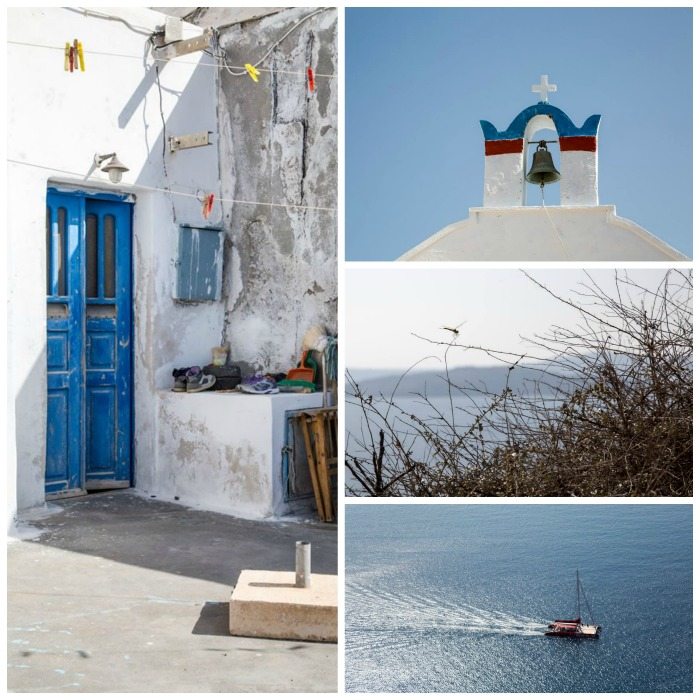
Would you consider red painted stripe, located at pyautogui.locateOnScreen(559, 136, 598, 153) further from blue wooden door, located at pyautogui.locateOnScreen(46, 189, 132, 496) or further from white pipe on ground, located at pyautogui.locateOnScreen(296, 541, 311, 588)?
blue wooden door, located at pyautogui.locateOnScreen(46, 189, 132, 496)

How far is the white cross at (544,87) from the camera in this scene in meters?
2.95

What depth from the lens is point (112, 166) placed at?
5.32 meters

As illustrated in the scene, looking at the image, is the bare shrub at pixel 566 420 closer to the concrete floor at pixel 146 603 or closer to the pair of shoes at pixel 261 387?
the concrete floor at pixel 146 603

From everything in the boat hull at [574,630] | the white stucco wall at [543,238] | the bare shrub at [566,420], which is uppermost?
the white stucco wall at [543,238]

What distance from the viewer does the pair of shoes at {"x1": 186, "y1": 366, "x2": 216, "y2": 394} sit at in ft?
18.8

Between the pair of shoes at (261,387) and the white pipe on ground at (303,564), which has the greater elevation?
the pair of shoes at (261,387)

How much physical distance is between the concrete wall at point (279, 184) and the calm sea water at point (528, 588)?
3.46 metres

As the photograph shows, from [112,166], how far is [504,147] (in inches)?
121

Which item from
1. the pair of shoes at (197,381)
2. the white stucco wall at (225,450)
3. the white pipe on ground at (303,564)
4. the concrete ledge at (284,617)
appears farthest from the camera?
the pair of shoes at (197,381)

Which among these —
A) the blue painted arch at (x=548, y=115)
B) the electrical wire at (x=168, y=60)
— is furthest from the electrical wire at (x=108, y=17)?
the blue painted arch at (x=548, y=115)

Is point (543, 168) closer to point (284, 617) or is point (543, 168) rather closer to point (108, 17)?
point (284, 617)

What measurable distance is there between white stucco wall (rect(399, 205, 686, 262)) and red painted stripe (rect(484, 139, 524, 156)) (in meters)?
0.28

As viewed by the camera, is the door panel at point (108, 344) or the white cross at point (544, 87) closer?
the white cross at point (544, 87)

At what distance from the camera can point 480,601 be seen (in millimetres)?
2301
